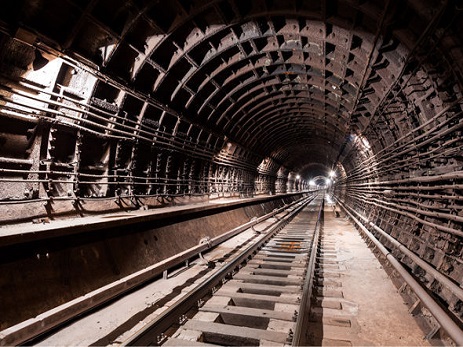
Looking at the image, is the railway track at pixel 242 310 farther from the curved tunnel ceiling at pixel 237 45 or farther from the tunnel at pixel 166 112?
the curved tunnel ceiling at pixel 237 45

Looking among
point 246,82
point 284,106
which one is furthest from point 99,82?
point 284,106

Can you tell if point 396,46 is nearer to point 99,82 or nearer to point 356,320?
point 356,320

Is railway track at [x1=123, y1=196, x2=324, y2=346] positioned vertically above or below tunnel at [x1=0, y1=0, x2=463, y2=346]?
below

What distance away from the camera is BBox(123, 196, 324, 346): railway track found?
3447 millimetres

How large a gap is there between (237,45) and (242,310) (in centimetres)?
704

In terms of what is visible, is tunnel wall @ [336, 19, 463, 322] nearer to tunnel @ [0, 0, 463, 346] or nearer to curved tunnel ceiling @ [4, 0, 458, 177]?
tunnel @ [0, 0, 463, 346]

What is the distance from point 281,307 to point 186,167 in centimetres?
765

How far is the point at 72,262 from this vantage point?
16.2ft

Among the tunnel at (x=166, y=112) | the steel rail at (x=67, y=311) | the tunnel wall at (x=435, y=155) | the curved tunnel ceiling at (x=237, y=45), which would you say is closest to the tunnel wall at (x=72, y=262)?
the tunnel at (x=166, y=112)

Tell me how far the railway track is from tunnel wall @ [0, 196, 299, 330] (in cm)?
203

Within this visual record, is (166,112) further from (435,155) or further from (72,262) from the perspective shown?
(435,155)

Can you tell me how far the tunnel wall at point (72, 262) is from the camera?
13.1 feet

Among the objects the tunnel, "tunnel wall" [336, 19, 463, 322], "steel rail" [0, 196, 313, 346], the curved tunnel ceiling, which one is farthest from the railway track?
the curved tunnel ceiling

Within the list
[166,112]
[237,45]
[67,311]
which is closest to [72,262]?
[67,311]
